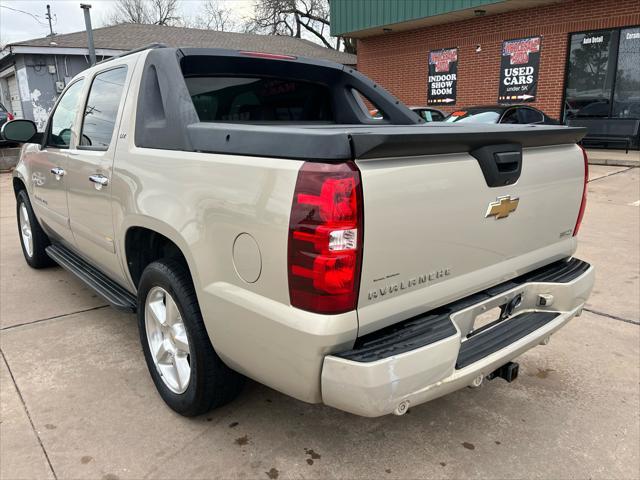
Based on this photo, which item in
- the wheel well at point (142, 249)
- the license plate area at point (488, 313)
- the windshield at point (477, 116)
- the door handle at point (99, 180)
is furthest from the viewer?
the windshield at point (477, 116)

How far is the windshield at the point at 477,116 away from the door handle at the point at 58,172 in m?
8.20

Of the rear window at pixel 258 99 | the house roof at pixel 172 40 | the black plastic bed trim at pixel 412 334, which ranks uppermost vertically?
the house roof at pixel 172 40

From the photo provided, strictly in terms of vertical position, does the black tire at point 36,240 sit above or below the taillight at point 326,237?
below

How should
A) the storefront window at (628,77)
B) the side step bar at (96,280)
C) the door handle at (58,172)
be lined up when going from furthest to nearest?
the storefront window at (628,77), the door handle at (58,172), the side step bar at (96,280)

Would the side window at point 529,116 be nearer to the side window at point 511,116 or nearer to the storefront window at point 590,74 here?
the side window at point 511,116

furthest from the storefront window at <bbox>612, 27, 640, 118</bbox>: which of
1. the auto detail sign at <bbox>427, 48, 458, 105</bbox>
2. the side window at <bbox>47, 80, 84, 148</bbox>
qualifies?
the side window at <bbox>47, 80, 84, 148</bbox>

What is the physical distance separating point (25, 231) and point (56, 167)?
194cm

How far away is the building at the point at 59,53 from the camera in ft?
68.4

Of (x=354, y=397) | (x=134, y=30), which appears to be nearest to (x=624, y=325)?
(x=354, y=397)

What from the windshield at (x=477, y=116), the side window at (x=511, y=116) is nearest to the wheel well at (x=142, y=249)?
the windshield at (x=477, y=116)

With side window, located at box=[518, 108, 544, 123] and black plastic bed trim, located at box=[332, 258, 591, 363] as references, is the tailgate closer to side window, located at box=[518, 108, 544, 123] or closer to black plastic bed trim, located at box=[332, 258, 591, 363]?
black plastic bed trim, located at box=[332, 258, 591, 363]

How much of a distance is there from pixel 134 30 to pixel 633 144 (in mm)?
21183

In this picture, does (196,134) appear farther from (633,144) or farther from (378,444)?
(633,144)

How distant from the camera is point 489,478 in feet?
7.31
